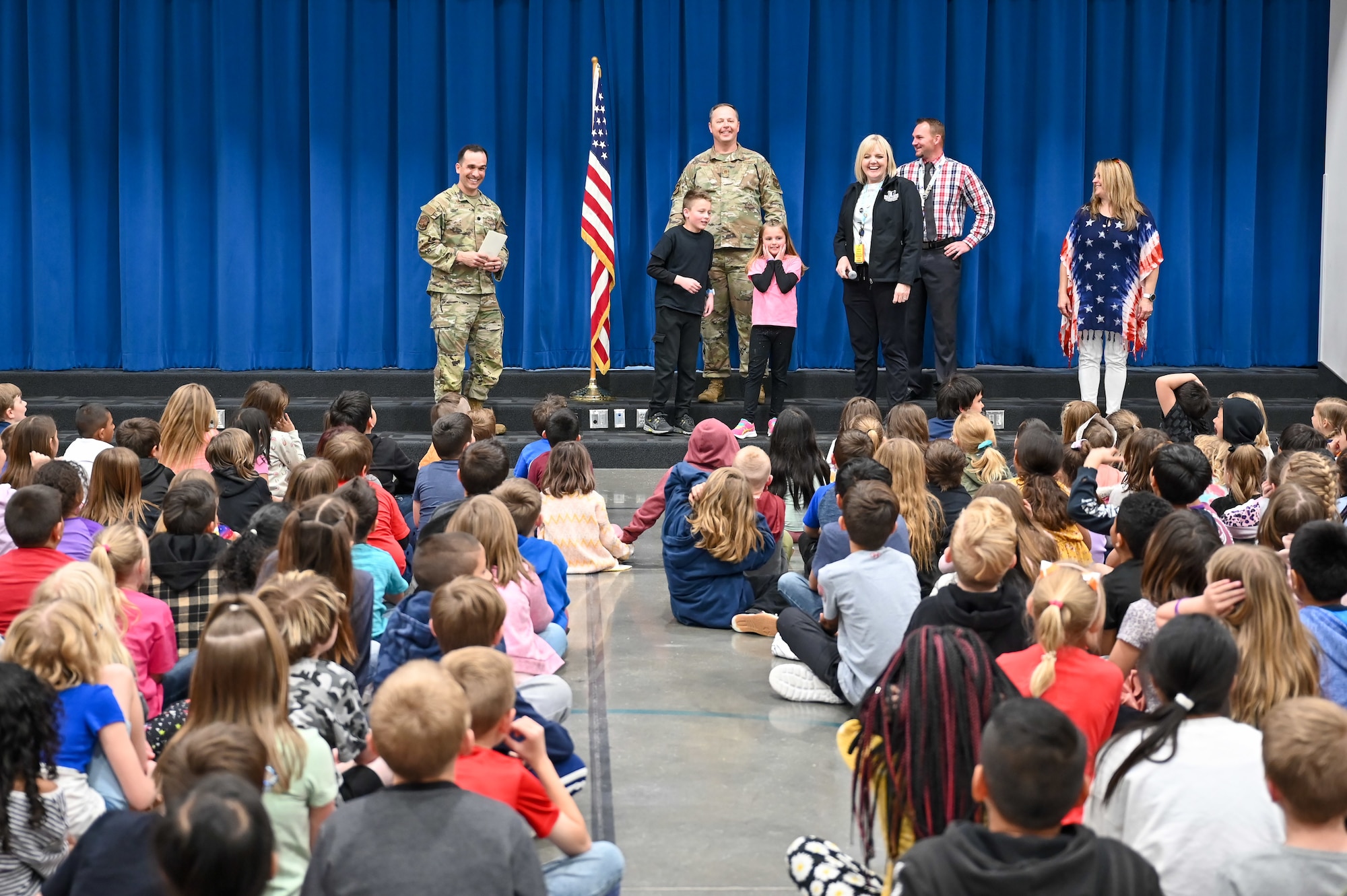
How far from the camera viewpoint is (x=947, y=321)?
9039 millimetres

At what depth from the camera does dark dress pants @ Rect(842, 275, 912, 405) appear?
8.98 meters

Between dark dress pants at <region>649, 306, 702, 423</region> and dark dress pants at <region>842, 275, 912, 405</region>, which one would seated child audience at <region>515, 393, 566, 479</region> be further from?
dark dress pants at <region>842, 275, 912, 405</region>

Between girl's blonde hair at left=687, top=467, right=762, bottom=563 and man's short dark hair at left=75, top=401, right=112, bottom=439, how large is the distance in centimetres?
255

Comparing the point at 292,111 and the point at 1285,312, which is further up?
the point at 292,111

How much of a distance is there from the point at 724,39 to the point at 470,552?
288 inches

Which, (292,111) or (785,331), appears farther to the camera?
(292,111)

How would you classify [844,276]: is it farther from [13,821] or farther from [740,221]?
[13,821]

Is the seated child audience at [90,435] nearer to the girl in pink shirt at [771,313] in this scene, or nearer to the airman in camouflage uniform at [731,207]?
the girl in pink shirt at [771,313]

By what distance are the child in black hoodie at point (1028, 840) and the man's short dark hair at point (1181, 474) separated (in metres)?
2.48

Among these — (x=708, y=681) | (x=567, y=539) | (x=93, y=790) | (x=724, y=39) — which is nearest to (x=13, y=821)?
(x=93, y=790)

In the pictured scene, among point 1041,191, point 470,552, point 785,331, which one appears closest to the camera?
point 470,552

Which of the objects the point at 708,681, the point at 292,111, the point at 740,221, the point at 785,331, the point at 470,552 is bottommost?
the point at 708,681

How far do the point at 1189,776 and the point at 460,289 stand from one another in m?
7.05

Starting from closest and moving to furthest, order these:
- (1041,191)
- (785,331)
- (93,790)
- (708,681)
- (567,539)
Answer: (93,790), (708,681), (567,539), (785,331), (1041,191)
